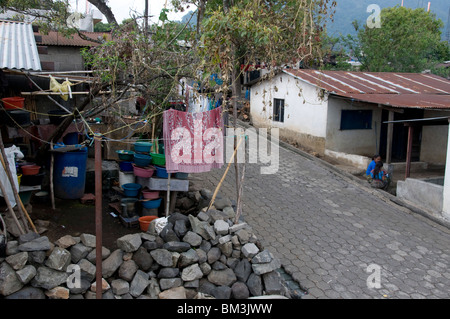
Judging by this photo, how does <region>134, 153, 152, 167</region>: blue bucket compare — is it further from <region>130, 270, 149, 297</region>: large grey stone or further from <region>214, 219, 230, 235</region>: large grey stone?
<region>130, 270, 149, 297</region>: large grey stone

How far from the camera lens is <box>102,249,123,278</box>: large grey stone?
562cm

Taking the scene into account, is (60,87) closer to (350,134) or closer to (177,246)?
(177,246)

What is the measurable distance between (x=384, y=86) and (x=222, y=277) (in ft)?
40.7

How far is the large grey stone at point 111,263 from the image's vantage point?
5.62m

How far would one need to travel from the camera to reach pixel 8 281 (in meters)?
4.97

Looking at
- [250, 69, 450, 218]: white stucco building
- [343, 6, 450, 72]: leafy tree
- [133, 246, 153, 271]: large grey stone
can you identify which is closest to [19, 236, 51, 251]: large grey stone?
[133, 246, 153, 271]: large grey stone

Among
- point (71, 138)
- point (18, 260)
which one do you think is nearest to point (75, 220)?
point (71, 138)

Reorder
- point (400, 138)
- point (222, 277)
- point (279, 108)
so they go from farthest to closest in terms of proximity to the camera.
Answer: point (279, 108) → point (400, 138) → point (222, 277)

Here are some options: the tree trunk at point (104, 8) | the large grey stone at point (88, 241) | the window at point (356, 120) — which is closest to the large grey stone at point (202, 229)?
the large grey stone at point (88, 241)

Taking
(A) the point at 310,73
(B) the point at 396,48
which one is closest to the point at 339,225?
(A) the point at 310,73

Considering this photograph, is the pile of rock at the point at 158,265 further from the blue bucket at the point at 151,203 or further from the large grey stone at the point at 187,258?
the blue bucket at the point at 151,203

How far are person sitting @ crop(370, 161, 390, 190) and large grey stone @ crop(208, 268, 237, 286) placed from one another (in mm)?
6850

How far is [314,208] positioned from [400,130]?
8.18 metres

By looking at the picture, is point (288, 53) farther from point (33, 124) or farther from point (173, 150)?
point (33, 124)
